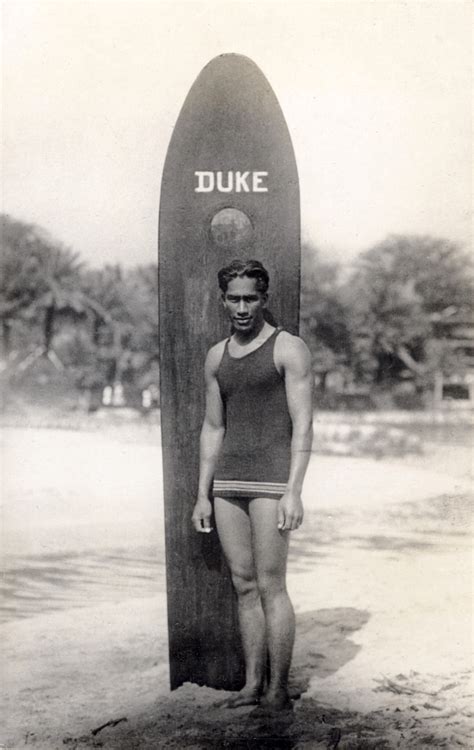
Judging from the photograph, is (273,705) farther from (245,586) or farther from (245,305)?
(245,305)

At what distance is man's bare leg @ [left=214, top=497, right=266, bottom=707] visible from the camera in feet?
9.86

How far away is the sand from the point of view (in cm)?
320

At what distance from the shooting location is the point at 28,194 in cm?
325

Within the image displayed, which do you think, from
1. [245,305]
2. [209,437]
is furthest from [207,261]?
[209,437]

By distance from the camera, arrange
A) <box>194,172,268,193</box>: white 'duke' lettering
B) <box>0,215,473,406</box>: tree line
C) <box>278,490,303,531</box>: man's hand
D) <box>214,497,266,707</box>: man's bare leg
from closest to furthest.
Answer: <box>278,490,303,531</box>: man's hand, <box>214,497,266,707</box>: man's bare leg, <box>194,172,268,193</box>: white 'duke' lettering, <box>0,215,473,406</box>: tree line

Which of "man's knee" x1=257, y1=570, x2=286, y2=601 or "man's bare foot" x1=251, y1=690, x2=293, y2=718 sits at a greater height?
"man's knee" x1=257, y1=570, x2=286, y2=601

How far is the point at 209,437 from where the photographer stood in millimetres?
3076

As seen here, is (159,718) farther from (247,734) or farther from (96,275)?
(96,275)

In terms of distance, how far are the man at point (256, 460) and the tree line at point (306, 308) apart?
30cm

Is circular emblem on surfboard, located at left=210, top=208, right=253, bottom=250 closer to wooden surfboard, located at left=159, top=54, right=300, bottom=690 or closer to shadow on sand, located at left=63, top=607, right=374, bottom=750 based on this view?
wooden surfboard, located at left=159, top=54, right=300, bottom=690

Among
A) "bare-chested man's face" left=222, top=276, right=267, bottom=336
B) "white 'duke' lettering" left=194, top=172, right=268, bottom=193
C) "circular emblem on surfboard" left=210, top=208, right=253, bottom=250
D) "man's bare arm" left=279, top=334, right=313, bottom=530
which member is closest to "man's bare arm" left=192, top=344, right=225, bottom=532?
"bare-chested man's face" left=222, top=276, right=267, bottom=336

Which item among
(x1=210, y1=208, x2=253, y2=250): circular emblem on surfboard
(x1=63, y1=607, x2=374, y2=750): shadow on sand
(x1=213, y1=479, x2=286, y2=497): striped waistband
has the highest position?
(x1=210, y1=208, x2=253, y2=250): circular emblem on surfboard

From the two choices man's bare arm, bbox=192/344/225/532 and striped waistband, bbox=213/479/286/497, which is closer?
striped waistband, bbox=213/479/286/497

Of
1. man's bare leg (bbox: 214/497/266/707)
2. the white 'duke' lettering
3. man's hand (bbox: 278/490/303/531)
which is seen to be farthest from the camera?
the white 'duke' lettering
